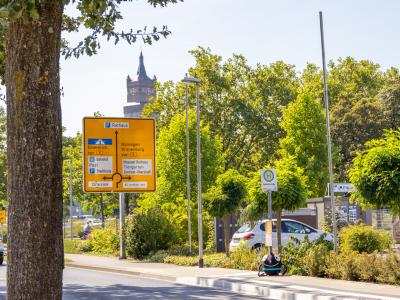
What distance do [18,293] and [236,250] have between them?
18963mm

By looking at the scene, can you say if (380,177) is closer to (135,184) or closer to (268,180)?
(268,180)

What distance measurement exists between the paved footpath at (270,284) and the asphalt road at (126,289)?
55cm

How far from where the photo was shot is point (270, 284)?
1823 centimetres

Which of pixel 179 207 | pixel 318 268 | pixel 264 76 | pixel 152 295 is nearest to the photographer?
pixel 152 295

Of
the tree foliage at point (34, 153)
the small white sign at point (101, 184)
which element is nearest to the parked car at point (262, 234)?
the small white sign at point (101, 184)

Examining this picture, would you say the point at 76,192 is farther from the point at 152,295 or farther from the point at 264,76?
the point at 152,295

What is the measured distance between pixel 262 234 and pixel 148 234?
19.9ft

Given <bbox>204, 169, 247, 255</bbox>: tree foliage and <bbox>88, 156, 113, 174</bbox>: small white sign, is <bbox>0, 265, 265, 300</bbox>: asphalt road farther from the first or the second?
<bbox>88, 156, 113, 174</bbox>: small white sign

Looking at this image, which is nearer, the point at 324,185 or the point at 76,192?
the point at 324,185

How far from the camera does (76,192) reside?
70.2 m

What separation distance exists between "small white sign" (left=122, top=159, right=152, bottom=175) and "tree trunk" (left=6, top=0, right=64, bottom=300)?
24000mm

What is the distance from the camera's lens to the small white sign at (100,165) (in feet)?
96.4

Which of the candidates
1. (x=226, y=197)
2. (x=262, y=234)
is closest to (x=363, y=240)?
(x=262, y=234)

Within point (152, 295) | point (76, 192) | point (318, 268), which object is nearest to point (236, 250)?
point (318, 268)
